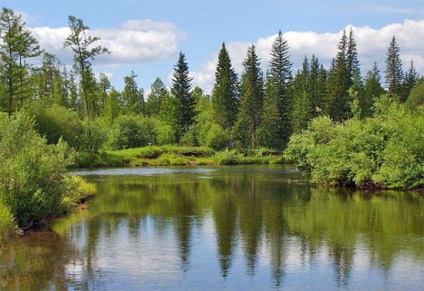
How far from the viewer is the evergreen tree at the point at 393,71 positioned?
105250 millimetres

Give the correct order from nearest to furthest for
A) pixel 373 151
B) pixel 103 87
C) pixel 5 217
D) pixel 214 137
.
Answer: pixel 5 217 < pixel 373 151 < pixel 214 137 < pixel 103 87

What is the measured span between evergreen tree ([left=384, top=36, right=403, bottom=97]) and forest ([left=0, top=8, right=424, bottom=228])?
0.24 meters

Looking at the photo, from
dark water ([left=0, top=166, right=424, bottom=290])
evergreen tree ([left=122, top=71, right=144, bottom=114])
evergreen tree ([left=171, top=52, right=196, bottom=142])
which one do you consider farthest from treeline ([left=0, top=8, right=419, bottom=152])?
dark water ([left=0, top=166, right=424, bottom=290])

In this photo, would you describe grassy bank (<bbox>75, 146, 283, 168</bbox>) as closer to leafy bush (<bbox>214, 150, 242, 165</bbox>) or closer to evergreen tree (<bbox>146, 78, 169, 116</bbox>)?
leafy bush (<bbox>214, 150, 242, 165</bbox>)

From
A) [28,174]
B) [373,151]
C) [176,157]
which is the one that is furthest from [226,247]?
[176,157]

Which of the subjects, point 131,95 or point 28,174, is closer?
point 28,174

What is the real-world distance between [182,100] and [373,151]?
56536 millimetres

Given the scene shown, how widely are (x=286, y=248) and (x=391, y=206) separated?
13770mm

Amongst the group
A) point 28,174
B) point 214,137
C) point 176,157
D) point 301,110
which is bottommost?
point 176,157

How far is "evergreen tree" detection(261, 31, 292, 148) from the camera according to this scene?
9269cm

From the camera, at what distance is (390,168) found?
37938 mm

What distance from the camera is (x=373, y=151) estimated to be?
39969 millimetres

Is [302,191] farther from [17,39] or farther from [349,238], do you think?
[17,39]

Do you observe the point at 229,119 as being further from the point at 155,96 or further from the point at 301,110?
the point at 155,96
